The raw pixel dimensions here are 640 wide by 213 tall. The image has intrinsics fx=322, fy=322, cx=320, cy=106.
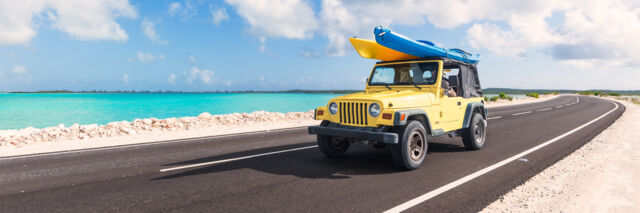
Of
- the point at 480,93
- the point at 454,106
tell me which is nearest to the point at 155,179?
the point at 454,106

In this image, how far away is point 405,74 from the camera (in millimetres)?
6816

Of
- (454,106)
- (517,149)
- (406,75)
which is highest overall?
(406,75)

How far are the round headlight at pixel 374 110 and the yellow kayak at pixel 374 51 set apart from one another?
65.4 inches

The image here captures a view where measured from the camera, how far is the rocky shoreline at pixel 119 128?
1019 centimetres

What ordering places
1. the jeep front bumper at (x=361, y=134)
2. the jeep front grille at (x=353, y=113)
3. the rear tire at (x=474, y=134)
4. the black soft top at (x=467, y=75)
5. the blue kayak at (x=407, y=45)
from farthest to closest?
the rear tire at (x=474, y=134)
the black soft top at (x=467, y=75)
the blue kayak at (x=407, y=45)
the jeep front grille at (x=353, y=113)
the jeep front bumper at (x=361, y=134)

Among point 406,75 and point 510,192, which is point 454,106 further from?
point 510,192

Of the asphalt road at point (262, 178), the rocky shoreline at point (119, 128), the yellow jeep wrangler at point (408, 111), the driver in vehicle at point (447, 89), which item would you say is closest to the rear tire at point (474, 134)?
the yellow jeep wrangler at point (408, 111)

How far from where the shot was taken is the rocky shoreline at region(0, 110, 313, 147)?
10.2 metres

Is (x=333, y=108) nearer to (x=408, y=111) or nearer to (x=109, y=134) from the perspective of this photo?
(x=408, y=111)

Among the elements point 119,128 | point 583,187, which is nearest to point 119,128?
point 119,128

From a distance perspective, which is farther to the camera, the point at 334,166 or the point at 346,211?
the point at 334,166

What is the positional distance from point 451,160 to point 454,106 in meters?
1.13

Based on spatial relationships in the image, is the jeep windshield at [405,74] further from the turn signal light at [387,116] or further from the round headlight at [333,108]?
the turn signal light at [387,116]

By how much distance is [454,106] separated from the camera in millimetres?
6738
